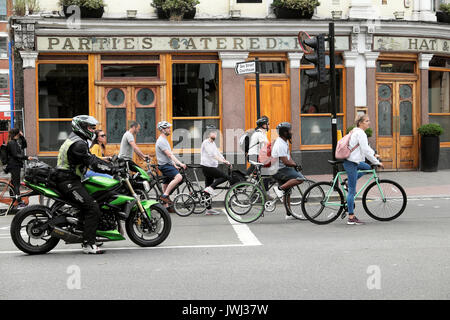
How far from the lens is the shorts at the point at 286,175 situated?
34.9 ft

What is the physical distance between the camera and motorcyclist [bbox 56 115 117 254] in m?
7.56

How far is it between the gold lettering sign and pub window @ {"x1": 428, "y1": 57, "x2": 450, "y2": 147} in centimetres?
336

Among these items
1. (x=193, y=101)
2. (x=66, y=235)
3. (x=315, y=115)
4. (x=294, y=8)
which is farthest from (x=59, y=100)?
(x=66, y=235)

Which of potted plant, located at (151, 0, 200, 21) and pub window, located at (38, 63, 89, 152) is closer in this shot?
potted plant, located at (151, 0, 200, 21)

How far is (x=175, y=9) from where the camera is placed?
1778 centimetres

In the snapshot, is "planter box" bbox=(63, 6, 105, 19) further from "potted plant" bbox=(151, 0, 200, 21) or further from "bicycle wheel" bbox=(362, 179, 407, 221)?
"bicycle wheel" bbox=(362, 179, 407, 221)

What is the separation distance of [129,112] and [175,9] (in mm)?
3105

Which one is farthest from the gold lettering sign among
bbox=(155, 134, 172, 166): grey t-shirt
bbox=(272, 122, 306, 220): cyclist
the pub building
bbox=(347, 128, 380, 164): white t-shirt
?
bbox=(347, 128, 380, 164): white t-shirt

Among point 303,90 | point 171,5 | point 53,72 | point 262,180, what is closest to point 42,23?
point 53,72

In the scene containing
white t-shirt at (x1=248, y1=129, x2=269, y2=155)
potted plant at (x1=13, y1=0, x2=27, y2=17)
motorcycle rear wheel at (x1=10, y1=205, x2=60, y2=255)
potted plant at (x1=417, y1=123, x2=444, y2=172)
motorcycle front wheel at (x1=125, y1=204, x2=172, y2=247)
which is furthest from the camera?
potted plant at (x1=417, y1=123, x2=444, y2=172)

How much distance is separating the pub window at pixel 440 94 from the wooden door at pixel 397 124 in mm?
751

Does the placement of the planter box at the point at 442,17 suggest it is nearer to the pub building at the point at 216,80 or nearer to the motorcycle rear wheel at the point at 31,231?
the pub building at the point at 216,80
